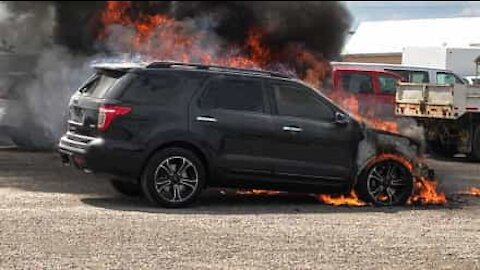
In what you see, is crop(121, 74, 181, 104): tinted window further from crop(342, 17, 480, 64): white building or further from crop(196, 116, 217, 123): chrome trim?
crop(342, 17, 480, 64): white building

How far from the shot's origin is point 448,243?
319 inches

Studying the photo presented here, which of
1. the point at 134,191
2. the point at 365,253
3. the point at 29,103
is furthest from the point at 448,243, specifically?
the point at 29,103

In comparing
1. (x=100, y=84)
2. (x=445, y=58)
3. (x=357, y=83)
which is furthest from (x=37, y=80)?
(x=445, y=58)

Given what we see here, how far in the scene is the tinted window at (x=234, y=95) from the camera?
32.5 feet

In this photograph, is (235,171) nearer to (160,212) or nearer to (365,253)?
(160,212)

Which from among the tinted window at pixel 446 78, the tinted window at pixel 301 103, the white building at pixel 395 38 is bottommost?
the tinted window at pixel 301 103

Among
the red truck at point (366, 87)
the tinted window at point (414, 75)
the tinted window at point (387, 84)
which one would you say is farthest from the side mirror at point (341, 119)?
the tinted window at point (414, 75)

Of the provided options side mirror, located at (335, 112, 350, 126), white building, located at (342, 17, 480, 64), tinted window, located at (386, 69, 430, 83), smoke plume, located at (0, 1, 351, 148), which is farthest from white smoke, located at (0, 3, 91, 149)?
white building, located at (342, 17, 480, 64)

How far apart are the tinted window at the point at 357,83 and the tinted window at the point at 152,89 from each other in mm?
8602

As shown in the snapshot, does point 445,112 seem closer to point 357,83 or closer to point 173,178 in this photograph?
point 357,83

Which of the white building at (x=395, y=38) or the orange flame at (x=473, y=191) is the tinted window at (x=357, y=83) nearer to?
the orange flame at (x=473, y=191)

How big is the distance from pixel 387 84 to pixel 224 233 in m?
10.8

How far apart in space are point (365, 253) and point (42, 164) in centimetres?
739

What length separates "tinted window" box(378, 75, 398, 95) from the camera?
1814 centimetres
